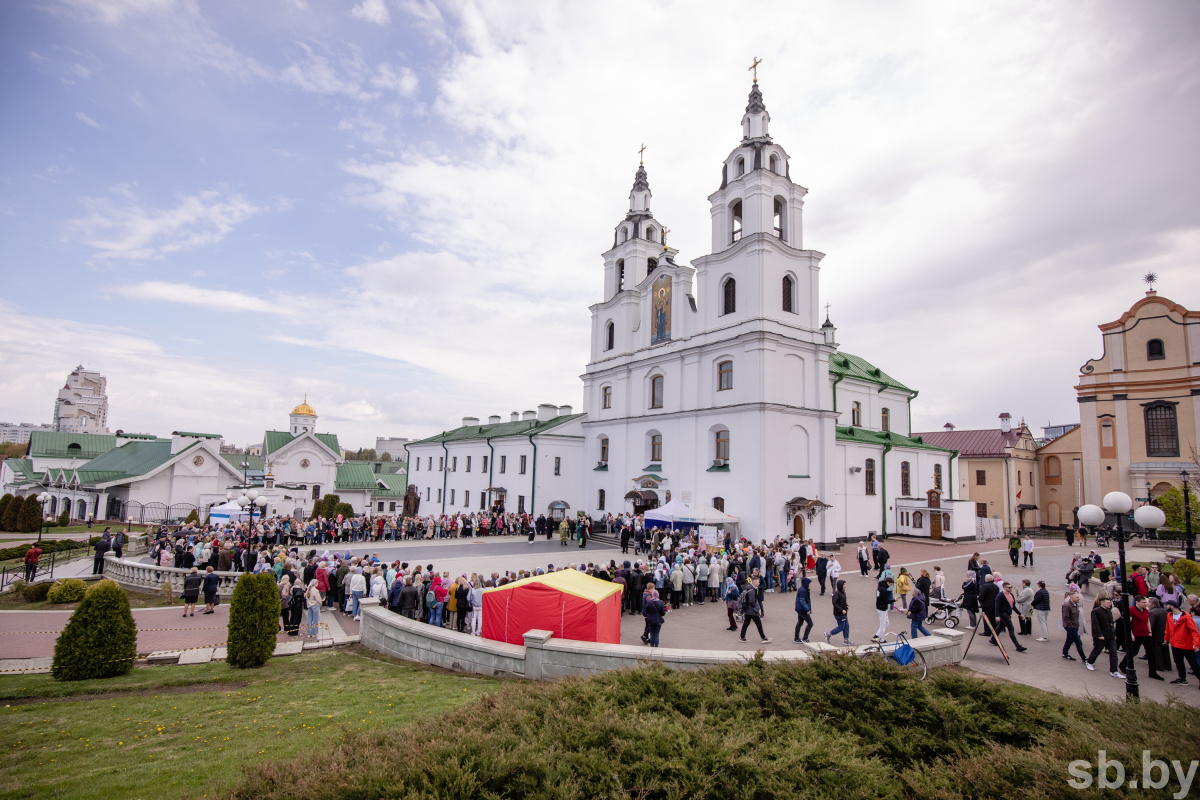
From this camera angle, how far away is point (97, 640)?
32.1 feet

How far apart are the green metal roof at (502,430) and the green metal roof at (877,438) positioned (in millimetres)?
17908

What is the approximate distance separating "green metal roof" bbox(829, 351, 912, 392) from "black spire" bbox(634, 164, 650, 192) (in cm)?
1747

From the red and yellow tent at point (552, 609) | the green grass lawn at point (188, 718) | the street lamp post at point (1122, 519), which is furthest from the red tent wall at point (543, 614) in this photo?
the street lamp post at point (1122, 519)

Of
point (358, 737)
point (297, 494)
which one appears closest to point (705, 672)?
point (358, 737)

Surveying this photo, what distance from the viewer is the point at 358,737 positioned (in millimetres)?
5613

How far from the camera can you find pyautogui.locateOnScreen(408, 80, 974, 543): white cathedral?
1132 inches

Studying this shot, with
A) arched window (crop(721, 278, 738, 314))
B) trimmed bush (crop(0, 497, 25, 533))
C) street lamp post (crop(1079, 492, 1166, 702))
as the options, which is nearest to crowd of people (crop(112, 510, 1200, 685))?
street lamp post (crop(1079, 492, 1166, 702))

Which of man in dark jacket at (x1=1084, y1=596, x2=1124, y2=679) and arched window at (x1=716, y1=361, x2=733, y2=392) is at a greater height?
arched window at (x1=716, y1=361, x2=733, y2=392)

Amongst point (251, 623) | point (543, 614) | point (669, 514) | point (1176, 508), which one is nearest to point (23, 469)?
point (251, 623)

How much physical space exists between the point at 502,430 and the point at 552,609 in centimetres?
3633

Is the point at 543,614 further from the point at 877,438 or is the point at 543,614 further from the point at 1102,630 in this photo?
the point at 877,438

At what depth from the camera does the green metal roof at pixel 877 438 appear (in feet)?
110

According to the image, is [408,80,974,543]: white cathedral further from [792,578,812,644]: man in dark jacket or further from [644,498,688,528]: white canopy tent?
[792,578,812,644]: man in dark jacket

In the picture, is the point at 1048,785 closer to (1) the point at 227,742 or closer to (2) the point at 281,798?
(2) the point at 281,798
